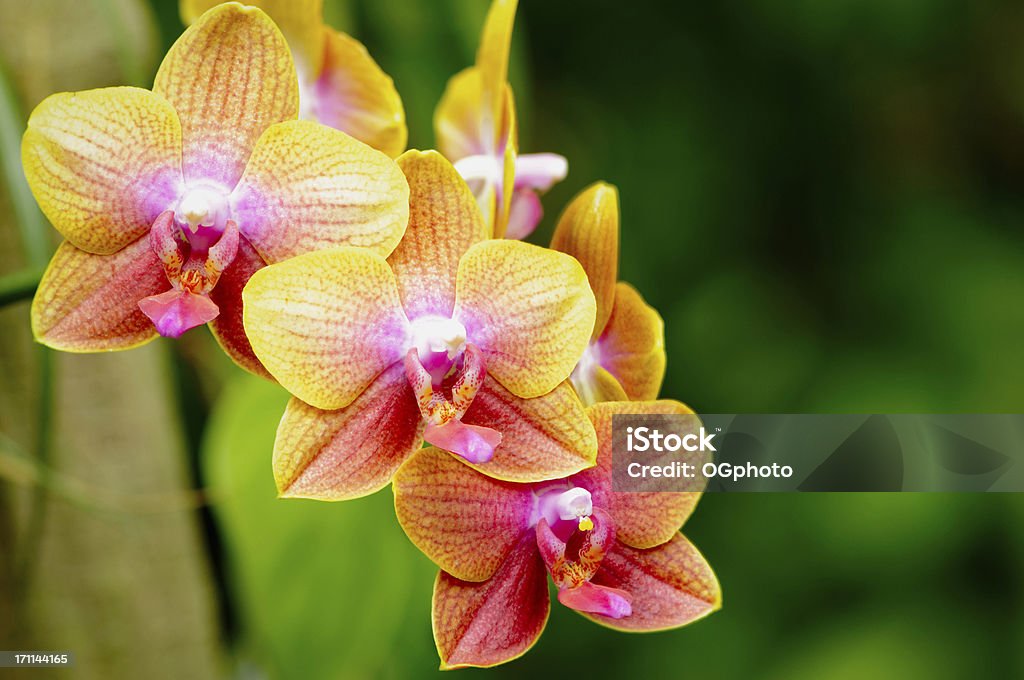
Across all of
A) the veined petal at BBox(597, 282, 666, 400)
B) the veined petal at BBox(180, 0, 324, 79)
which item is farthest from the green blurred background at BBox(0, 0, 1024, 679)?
the veined petal at BBox(597, 282, 666, 400)

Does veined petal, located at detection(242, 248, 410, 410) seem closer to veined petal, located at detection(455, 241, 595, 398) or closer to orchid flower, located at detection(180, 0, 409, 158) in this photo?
veined petal, located at detection(455, 241, 595, 398)

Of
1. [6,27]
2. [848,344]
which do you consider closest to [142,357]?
[6,27]

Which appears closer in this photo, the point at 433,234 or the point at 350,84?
the point at 433,234

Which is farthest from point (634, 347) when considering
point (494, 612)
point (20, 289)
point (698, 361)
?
point (698, 361)

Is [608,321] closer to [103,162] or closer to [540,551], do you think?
[540,551]

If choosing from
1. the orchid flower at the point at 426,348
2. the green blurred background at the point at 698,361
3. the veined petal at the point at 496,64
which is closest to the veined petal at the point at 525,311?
the orchid flower at the point at 426,348

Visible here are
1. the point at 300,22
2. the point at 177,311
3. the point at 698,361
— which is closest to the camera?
the point at 177,311
